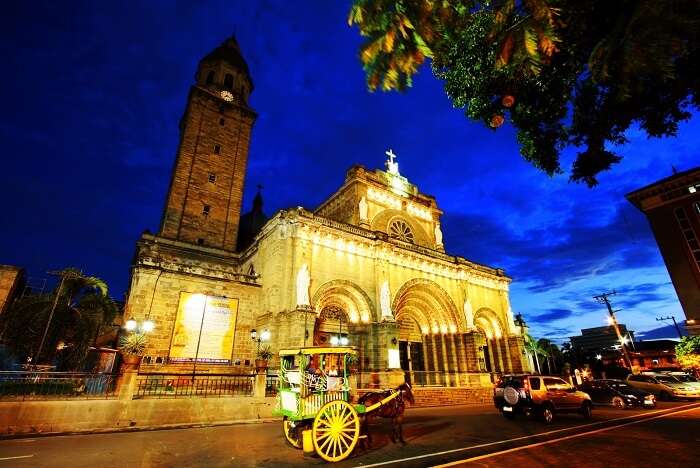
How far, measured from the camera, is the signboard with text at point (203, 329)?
18.5 meters

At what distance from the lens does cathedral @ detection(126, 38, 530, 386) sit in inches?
744

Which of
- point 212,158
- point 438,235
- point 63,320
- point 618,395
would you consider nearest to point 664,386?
point 618,395

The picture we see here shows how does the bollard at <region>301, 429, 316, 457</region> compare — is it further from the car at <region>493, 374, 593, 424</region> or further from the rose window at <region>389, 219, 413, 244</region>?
the rose window at <region>389, 219, 413, 244</region>

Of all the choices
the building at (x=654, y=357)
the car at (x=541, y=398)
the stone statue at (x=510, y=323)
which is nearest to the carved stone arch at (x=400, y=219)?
the stone statue at (x=510, y=323)

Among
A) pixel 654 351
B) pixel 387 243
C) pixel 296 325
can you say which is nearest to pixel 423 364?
pixel 387 243

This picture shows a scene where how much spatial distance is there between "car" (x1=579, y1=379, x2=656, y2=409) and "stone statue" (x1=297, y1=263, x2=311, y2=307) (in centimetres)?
1590

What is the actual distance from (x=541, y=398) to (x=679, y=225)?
4709 cm

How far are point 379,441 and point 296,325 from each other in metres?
10.5

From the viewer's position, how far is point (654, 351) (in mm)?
56500

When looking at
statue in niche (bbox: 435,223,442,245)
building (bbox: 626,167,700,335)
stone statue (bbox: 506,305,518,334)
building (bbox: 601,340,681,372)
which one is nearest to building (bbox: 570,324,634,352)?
building (bbox: 601,340,681,372)

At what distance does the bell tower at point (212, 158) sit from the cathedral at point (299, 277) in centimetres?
10

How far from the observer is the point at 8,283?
19766 millimetres

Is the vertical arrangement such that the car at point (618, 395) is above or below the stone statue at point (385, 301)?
below

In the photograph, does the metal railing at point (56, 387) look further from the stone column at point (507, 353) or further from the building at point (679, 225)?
the building at point (679, 225)
